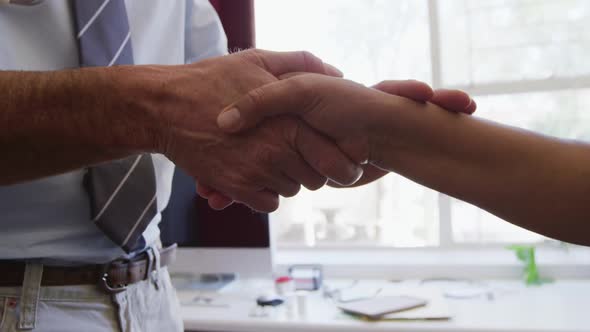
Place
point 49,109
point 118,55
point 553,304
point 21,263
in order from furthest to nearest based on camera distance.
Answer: point 553,304
point 118,55
point 21,263
point 49,109

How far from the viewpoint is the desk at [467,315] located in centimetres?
169

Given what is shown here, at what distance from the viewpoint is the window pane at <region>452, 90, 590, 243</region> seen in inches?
96.4

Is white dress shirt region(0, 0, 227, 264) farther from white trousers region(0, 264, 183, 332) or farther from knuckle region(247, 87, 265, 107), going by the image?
knuckle region(247, 87, 265, 107)

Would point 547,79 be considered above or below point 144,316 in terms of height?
above

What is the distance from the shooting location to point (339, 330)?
1.73m

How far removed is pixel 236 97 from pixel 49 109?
13.3 inches

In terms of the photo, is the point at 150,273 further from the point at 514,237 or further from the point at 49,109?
the point at 514,237

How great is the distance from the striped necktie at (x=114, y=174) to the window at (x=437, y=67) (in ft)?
5.76

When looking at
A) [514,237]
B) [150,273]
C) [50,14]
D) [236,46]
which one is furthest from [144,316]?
[514,237]

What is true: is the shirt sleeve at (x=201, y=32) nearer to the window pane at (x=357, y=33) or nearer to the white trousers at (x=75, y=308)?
the white trousers at (x=75, y=308)

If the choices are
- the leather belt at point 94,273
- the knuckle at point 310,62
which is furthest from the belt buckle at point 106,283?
the knuckle at point 310,62

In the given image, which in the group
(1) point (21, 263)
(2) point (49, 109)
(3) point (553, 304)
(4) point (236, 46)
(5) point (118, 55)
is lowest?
(3) point (553, 304)

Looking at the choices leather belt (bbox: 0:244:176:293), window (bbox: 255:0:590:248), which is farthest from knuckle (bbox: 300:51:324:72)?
window (bbox: 255:0:590:248)

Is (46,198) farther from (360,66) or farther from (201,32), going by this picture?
(360,66)
